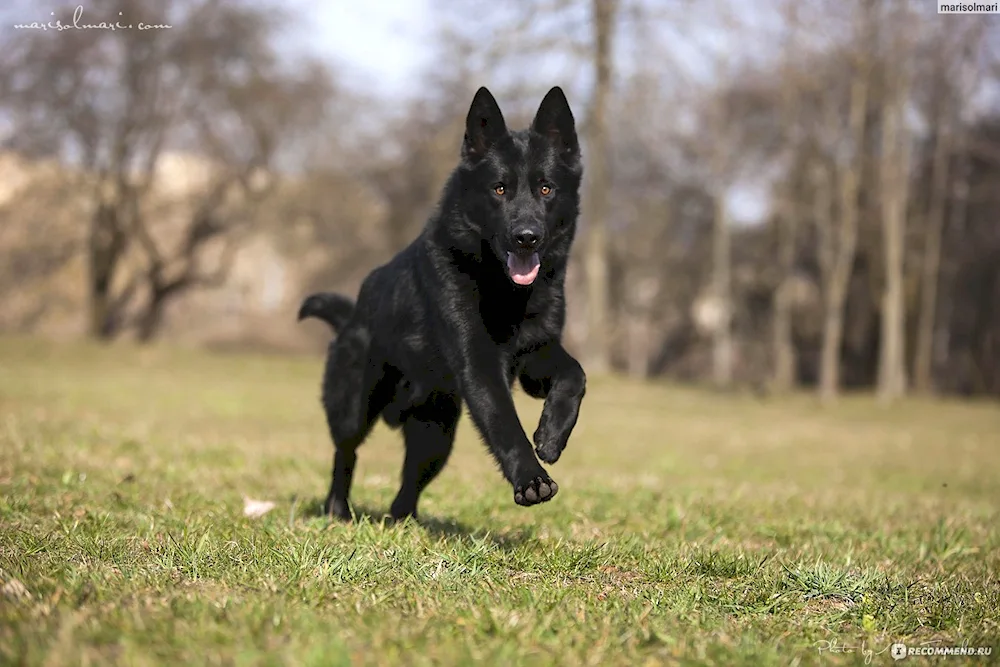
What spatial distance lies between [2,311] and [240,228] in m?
7.54

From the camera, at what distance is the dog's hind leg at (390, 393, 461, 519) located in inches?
190

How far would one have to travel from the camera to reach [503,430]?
3.88m

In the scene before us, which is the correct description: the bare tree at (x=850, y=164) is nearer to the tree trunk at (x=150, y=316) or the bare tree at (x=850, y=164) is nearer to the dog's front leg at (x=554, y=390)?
the tree trunk at (x=150, y=316)

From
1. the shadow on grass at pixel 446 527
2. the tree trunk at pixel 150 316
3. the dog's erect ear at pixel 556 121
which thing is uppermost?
the dog's erect ear at pixel 556 121

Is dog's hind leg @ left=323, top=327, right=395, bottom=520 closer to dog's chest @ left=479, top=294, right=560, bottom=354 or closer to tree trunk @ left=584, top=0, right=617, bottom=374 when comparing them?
dog's chest @ left=479, top=294, right=560, bottom=354

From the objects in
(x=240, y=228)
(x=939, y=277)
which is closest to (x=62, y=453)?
(x=240, y=228)

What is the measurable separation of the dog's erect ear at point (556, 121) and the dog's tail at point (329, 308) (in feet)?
5.01

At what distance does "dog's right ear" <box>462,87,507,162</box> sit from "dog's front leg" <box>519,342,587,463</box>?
0.96 m

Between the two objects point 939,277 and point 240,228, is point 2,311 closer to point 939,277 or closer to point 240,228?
Answer: point 240,228

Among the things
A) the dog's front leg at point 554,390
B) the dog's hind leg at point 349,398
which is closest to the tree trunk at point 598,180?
the dog's hind leg at point 349,398

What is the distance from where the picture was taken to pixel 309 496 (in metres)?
6.09

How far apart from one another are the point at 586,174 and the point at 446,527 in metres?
15.4

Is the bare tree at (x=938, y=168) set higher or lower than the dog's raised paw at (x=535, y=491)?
higher

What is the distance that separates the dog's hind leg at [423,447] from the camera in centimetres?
482
